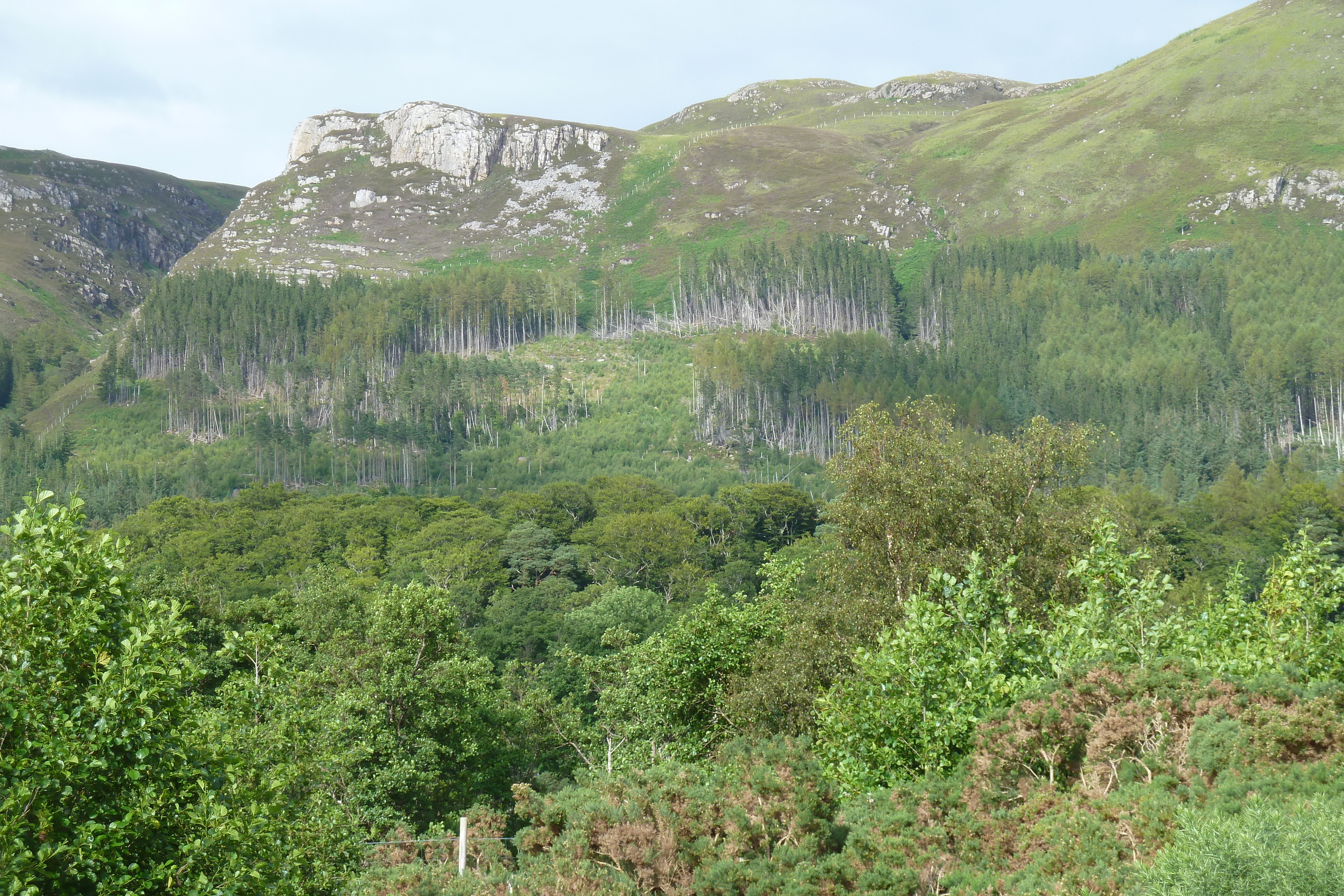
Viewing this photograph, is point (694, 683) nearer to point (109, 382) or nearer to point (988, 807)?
point (988, 807)

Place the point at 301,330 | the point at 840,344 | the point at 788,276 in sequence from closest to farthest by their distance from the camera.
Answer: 1. the point at 840,344
2. the point at 301,330
3. the point at 788,276

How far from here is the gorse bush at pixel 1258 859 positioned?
361 inches

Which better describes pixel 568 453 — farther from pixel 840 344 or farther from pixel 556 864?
pixel 556 864

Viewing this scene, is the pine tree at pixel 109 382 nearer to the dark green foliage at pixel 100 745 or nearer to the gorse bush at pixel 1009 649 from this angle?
the gorse bush at pixel 1009 649

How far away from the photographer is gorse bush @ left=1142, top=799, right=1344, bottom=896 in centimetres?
917

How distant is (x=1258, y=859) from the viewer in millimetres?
9375

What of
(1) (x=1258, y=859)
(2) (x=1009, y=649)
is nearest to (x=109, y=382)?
(2) (x=1009, y=649)

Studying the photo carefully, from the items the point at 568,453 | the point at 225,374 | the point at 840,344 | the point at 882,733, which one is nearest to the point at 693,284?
the point at 840,344

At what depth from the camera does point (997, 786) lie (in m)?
16.3

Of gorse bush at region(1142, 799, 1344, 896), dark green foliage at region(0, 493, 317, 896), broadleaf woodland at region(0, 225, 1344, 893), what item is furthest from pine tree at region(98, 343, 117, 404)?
gorse bush at region(1142, 799, 1344, 896)

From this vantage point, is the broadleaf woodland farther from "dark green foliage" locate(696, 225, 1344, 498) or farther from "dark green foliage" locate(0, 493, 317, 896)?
"dark green foliage" locate(696, 225, 1344, 498)

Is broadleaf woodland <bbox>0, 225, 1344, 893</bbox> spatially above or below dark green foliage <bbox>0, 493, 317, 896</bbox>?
below

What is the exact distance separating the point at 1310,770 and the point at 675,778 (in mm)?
8591

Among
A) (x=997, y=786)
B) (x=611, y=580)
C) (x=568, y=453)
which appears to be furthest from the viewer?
(x=568, y=453)
